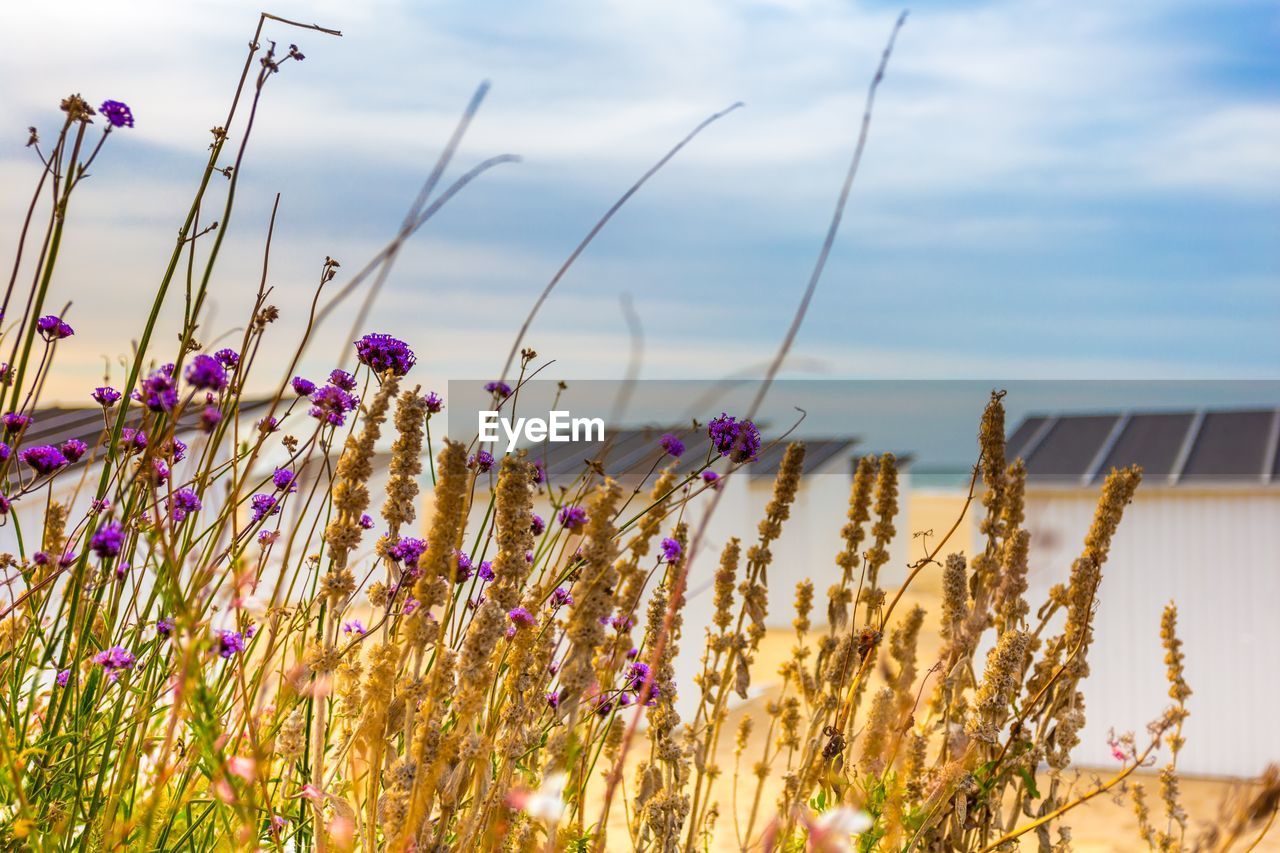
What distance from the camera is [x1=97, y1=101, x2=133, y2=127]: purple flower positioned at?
1500mm

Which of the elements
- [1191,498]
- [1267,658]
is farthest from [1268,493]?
[1267,658]

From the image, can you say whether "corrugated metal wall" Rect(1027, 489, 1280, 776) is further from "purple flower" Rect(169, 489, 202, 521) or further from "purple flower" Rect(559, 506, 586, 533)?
"purple flower" Rect(169, 489, 202, 521)

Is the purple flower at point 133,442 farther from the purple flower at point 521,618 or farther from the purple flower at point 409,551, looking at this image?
the purple flower at point 521,618

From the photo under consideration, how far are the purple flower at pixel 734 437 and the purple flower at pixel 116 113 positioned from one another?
0.93 metres

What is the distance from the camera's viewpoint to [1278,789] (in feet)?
3.01

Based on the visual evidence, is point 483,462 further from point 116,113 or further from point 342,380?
point 116,113

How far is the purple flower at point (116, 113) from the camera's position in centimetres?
150

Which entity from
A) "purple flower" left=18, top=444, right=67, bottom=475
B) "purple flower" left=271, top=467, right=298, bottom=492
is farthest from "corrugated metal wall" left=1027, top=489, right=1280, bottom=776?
"purple flower" left=18, top=444, right=67, bottom=475

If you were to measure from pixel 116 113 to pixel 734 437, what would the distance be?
98cm

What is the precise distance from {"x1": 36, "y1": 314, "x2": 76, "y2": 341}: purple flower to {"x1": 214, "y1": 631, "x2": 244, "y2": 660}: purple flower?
3.29 feet

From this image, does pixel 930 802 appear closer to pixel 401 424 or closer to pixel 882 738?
pixel 882 738

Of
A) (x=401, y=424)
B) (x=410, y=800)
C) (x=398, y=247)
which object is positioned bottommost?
(x=410, y=800)

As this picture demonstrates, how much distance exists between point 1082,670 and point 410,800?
4.26 feet

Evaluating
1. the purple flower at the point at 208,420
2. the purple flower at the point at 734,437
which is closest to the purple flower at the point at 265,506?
the purple flower at the point at 734,437
